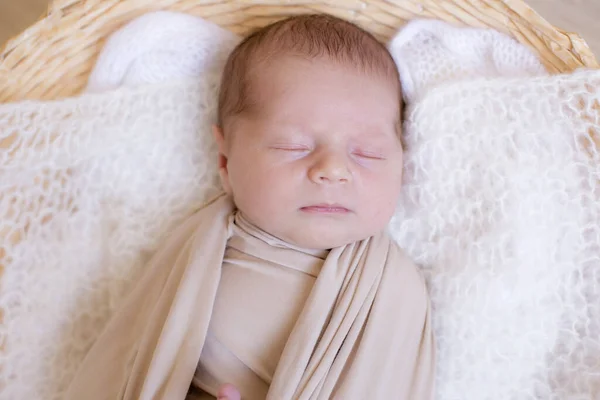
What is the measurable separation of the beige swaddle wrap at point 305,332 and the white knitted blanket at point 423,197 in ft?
0.35

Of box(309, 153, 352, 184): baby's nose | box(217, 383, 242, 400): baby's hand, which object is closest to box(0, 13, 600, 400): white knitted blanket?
box(309, 153, 352, 184): baby's nose

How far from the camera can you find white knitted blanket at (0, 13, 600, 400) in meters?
1.01

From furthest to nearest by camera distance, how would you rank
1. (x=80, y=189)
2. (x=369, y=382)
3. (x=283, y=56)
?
(x=80, y=189), (x=283, y=56), (x=369, y=382)

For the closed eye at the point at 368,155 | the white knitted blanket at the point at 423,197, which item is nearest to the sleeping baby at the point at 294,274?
the closed eye at the point at 368,155

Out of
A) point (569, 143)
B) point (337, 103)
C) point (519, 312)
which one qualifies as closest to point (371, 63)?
point (337, 103)

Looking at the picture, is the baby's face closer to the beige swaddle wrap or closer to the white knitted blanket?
the beige swaddle wrap

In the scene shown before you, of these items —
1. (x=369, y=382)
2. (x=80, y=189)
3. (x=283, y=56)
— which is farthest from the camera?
→ (x=80, y=189)

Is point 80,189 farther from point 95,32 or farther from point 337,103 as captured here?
point 337,103

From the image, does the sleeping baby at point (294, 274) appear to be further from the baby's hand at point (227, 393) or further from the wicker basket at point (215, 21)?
the wicker basket at point (215, 21)

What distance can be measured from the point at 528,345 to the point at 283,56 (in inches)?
25.9

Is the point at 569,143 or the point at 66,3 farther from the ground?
the point at 66,3

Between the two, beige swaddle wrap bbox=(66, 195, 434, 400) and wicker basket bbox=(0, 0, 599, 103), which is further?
wicker basket bbox=(0, 0, 599, 103)

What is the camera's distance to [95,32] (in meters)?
1.20

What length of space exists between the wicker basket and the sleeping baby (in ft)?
0.77
